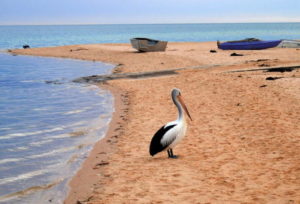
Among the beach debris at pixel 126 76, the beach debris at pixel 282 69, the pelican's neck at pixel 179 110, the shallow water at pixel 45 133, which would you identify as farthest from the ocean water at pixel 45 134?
the beach debris at pixel 282 69

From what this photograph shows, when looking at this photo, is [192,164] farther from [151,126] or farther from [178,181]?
[151,126]

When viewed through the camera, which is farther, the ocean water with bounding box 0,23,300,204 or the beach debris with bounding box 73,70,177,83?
the beach debris with bounding box 73,70,177,83

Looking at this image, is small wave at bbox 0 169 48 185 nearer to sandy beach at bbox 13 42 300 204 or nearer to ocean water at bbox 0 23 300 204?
ocean water at bbox 0 23 300 204

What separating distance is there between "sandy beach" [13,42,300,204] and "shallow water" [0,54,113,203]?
1.36 feet

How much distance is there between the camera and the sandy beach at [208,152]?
20.8ft

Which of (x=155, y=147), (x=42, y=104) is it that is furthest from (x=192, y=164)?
(x=42, y=104)

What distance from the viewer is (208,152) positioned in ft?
27.9

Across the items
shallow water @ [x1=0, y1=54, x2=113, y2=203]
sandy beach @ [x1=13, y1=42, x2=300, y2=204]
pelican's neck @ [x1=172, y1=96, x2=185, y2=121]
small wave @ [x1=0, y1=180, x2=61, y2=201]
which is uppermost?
pelican's neck @ [x1=172, y1=96, x2=185, y2=121]

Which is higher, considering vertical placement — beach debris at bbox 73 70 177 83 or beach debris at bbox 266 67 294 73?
beach debris at bbox 266 67 294 73

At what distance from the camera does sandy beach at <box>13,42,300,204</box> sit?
6.34 metres

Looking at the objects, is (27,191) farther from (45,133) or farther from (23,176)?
(45,133)

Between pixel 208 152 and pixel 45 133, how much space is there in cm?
490

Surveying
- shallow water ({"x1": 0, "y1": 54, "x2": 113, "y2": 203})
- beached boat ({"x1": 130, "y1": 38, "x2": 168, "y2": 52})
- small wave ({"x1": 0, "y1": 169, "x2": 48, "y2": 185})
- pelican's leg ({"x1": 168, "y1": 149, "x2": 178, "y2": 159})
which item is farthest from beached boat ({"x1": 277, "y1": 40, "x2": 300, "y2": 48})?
small wave ({"x1": 0, "y1": 169, "x2": 48, "y2": 185})

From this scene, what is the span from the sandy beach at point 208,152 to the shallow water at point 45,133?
0.41 metres
